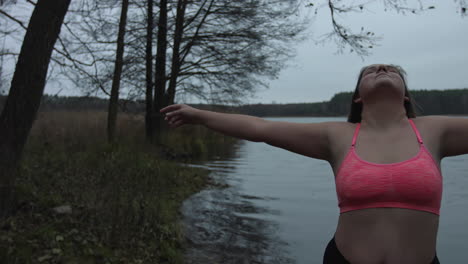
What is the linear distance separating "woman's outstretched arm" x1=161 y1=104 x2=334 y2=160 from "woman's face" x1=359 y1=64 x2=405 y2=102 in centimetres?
27

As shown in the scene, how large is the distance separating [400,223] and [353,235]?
0.72 feet

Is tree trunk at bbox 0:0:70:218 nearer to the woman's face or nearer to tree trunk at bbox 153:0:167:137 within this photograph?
the woman's face

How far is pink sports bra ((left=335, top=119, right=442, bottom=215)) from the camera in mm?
1712

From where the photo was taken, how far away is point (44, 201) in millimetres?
5828

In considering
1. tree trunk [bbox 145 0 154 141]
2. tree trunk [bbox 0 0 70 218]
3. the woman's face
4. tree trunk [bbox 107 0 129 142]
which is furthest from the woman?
tree trunk [bbox 145 0 154 141]

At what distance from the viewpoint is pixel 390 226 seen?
175 cm

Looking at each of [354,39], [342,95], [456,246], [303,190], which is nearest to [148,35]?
[303,190]

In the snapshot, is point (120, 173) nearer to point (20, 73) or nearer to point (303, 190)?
point (20, 73)

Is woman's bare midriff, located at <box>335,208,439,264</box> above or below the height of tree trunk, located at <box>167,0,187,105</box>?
below

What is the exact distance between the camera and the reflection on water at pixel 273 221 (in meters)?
6.34

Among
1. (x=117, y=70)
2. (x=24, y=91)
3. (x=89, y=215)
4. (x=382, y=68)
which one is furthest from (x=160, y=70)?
(x=382, y=68)

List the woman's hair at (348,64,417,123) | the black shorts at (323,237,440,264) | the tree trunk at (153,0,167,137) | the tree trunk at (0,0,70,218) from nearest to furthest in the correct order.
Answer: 1. the black shorts at (323,237,440,264)
2. the woman's hair at (348,64,417,123)
3. the tree trunk at (0,0,70,218)
4. the tree trunk at (153,0,167,137)

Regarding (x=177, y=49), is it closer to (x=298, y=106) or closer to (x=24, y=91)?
(x=24, y=91)

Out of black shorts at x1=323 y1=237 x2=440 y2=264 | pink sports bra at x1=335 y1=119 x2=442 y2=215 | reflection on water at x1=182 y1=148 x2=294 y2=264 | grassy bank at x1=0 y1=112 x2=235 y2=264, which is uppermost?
pink sports bra at x1=335 y1=119 x2=442 y2=215
